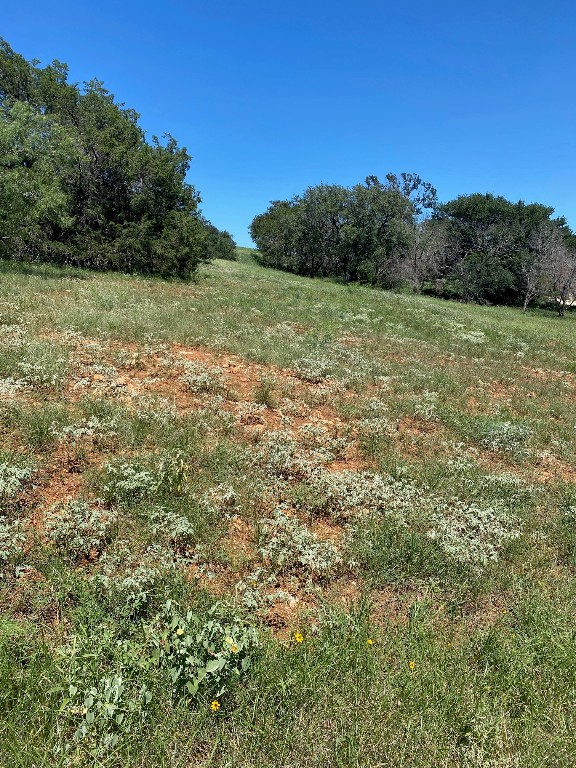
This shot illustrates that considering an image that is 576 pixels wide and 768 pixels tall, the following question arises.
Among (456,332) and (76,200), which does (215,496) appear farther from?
(76,200)

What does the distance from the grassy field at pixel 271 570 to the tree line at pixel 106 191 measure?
55.0ft

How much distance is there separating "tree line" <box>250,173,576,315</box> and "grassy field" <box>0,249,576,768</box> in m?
44.1

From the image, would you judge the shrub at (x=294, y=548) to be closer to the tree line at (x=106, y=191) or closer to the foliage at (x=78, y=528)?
the foliage at (x=78, y=528)

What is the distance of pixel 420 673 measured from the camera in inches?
139

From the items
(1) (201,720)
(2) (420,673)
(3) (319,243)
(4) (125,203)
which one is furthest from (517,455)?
(3) (319,243)

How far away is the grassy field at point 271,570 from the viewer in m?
2.96

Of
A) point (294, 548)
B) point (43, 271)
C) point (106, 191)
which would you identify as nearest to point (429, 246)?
point (106, 191)

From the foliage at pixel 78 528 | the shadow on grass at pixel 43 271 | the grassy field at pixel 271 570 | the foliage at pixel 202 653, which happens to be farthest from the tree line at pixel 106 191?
the foliage at pixel 202 653

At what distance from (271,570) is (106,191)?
2956 cm

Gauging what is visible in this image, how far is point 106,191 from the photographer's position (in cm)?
2741

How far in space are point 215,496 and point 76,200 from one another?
27945 mm

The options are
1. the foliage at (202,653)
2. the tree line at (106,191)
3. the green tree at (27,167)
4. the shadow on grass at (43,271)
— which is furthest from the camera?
the tree line at (106,191)

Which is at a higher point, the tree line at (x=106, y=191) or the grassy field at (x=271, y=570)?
the tree line at (x=106, y=191)

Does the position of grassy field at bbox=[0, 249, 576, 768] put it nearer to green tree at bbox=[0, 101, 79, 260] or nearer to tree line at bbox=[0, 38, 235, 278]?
green tree at bbox=[0, 101, 79, 260]
